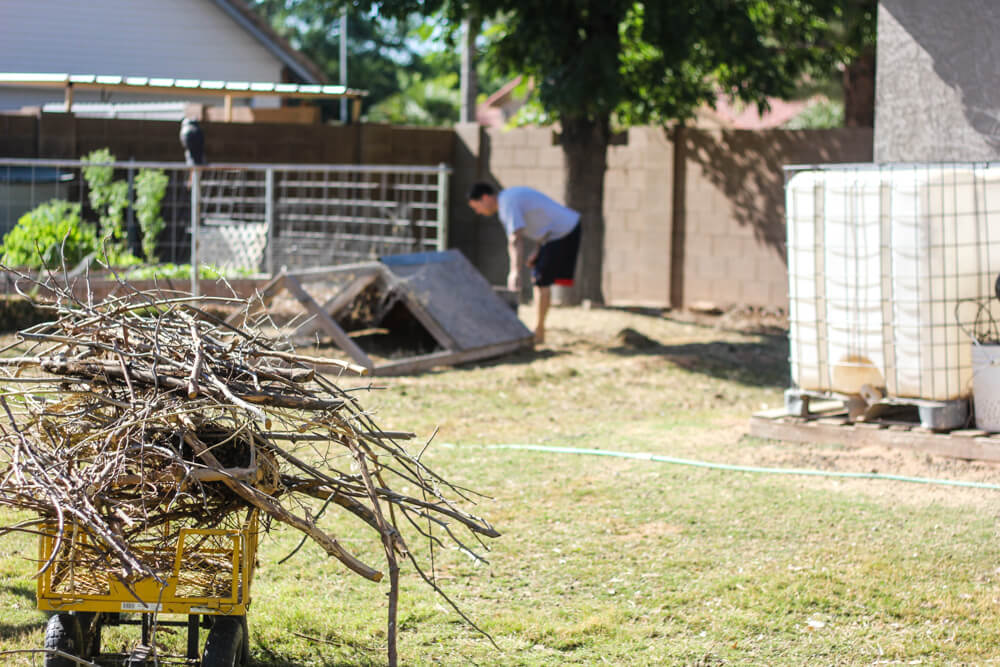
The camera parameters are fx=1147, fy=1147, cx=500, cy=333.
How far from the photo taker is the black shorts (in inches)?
428

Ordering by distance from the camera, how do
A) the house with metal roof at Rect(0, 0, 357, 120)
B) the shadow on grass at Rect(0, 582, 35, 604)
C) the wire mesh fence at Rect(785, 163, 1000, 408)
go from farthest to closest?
1. the house with metal roof at Rect(0, 0, 357, 120)
2. the wire mesh fence at Rect(785, 163, 1000, 408)
3. the shadow on grass at Rect(0, 582, 35, 604)

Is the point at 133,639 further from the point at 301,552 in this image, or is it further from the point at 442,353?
the point at 442,353

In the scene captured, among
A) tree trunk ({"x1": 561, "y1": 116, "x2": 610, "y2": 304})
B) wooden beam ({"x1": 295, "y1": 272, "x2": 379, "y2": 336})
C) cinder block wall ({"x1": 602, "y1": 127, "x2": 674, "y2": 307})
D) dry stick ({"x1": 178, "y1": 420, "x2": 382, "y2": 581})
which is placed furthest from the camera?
cinder block wall ({"x1": 602, "y1": 127, "x2": 674, "y2": 307})

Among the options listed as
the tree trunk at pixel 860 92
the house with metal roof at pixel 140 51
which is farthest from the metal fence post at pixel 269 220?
the tree trunk at pixel 860 92

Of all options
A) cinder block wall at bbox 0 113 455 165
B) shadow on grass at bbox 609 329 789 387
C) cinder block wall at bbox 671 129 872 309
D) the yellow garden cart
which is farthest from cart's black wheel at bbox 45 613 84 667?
cinder block wall at bbox 671 129 872 309

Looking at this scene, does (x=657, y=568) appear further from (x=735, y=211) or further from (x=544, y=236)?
(x=735, y=211)

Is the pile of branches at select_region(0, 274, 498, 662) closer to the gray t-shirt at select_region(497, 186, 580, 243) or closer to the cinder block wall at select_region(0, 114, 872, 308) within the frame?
the gray t-shirt at select_region(497, 186, 580, 243)

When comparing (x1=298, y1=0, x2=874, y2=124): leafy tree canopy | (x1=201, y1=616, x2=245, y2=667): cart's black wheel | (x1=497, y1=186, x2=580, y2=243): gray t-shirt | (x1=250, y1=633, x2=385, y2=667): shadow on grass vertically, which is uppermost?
(x1=298, y1=0, x2=874, y2=124): leafy tree canopy

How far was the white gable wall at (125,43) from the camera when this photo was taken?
63.3ft

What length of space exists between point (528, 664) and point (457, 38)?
35.6 ft

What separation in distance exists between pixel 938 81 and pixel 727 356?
3.58 metres

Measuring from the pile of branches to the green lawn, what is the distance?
2.77 feet

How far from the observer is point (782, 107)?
41.7 m

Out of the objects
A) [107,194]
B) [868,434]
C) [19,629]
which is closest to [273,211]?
[107,194]
